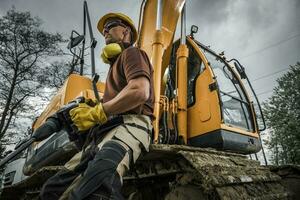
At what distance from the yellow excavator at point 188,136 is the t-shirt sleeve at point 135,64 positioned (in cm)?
62

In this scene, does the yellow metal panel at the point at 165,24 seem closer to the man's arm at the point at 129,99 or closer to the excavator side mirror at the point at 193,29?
the excavator side mirror at the point at 193,29

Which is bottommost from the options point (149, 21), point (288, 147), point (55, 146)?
point (55, 146)

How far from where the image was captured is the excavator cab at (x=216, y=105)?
3.06 metres

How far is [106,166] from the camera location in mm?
1490

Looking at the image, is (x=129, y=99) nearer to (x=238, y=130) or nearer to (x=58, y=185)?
(x=58, y=185)

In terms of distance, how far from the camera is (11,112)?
17125mm

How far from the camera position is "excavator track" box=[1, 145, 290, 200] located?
189cm

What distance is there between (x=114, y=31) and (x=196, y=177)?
151cm

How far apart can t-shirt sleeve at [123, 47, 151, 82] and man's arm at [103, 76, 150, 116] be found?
72 mm

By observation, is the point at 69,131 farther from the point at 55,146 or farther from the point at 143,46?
the point at 143,46

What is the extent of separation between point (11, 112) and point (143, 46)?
16.3 metres

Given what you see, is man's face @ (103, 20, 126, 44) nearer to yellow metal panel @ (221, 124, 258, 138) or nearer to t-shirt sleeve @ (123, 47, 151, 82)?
t-shirt sleeve @ (123, 47, 151, 82)

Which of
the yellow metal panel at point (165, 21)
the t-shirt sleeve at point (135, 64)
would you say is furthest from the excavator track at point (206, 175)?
the yellow metal panel at point (165, 21)

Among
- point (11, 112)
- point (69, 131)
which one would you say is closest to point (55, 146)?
point (69, 131)
